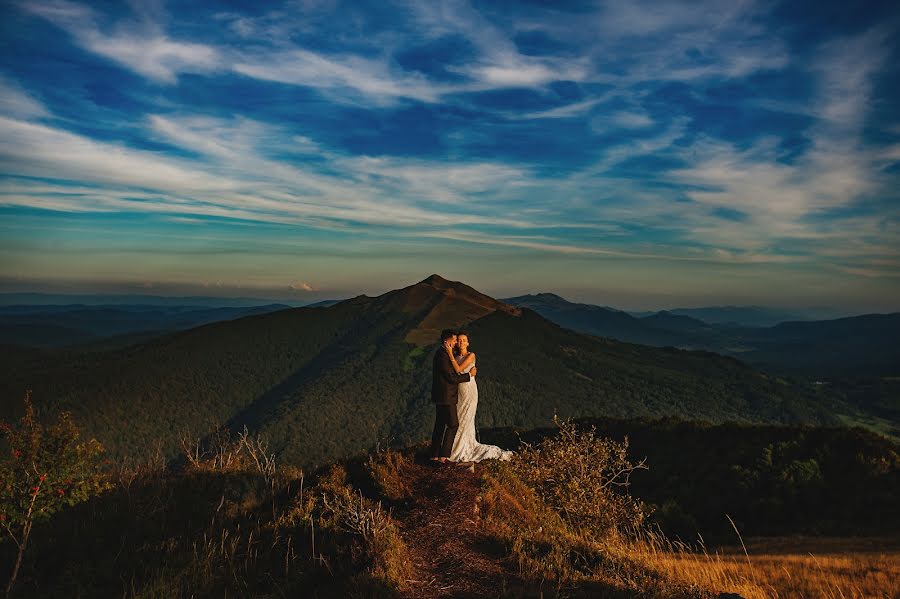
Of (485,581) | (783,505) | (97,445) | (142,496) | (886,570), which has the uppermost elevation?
(97,445)

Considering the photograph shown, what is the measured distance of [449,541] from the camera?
27.4 feet

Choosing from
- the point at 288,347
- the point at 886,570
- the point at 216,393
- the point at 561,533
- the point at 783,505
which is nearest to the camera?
the point at 561,533

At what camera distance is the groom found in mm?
11164

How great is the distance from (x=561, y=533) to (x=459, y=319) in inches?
7378

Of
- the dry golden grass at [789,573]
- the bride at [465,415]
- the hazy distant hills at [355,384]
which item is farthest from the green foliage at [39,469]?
the hazy distant hills at [355,384]

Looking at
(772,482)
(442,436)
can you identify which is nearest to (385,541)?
(442,436)

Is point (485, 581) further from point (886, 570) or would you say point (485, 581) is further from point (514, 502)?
point (886, 570)

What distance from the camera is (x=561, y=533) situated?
10.1 meters

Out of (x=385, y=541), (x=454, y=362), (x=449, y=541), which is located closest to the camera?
(x=385, y=541)

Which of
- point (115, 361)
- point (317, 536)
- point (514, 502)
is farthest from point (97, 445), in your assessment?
point (115, 361)

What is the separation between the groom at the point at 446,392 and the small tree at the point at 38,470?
615cm

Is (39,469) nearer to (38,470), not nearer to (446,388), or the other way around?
(38,470)

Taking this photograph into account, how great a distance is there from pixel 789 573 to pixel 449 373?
297 inches

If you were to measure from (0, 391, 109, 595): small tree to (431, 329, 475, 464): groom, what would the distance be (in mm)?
6148
